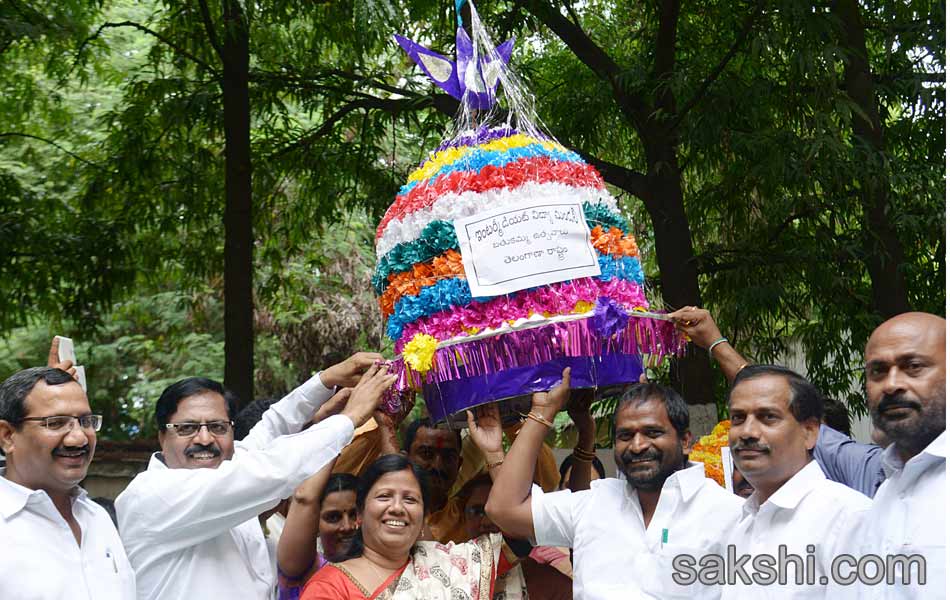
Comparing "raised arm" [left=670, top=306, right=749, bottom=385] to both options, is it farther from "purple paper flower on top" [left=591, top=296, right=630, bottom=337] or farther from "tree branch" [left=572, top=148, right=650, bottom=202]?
"tree branch" [left=572, top=148, right=650, bottom=202]

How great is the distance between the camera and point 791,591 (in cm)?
314

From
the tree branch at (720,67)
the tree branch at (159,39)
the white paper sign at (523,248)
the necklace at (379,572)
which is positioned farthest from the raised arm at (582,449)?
the tree branch at (159,39)

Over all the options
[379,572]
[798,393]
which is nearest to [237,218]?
[379,572]

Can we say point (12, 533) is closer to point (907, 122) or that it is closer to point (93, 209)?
point (93, 209)

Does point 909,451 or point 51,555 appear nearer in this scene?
point 909,451

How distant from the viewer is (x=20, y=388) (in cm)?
343

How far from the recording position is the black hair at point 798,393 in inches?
132

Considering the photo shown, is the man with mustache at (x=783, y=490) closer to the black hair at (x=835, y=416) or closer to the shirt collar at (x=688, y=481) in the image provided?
the shirt collar at (x=688, y=481)

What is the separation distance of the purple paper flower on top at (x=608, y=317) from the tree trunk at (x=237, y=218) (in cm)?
358

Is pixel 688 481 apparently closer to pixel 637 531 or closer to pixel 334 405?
pixel 637 531

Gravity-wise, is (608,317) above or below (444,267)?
below

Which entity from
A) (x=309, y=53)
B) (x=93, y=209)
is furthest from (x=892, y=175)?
(x=93, y=209)

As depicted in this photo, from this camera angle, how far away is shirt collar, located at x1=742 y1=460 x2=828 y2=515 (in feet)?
10.6

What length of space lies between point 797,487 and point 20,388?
7.56ft
